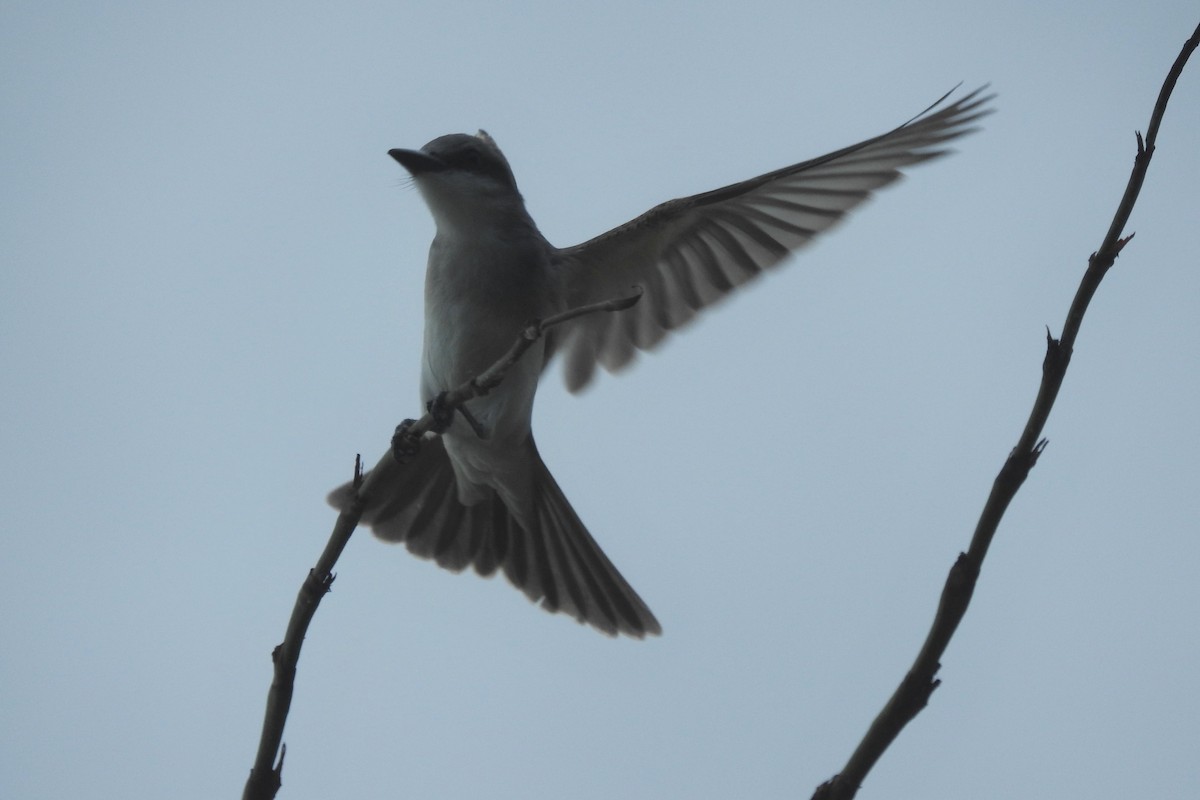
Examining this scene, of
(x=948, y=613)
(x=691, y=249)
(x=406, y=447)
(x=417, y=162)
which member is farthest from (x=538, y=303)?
(x=948, y=613)

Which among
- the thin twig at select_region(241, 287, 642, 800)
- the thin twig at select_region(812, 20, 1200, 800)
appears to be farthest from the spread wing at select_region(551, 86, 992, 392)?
the thin twig at select_region(812, 20, 1200, 800)

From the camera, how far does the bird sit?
5.92m

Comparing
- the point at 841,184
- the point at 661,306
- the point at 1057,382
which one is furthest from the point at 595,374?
the point at 1057,382

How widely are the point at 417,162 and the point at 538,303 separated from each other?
3.08ft

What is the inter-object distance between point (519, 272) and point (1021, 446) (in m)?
4.25

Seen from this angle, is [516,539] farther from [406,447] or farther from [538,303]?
[406,447]

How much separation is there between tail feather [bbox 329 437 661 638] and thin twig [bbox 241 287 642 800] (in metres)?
3.37

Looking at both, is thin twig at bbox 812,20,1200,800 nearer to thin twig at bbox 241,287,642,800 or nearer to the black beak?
thin twig at bbox 241,287,642,800

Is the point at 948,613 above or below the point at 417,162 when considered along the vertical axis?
below

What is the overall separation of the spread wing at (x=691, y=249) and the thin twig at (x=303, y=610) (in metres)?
3.18

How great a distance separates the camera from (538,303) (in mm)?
6070

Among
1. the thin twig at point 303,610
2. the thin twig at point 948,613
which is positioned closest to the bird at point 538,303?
the thin twig at point 303,610

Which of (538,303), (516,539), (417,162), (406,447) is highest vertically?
(417,162)

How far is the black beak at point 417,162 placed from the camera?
585cm
